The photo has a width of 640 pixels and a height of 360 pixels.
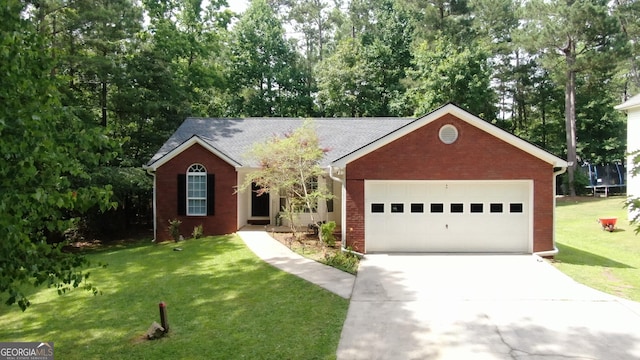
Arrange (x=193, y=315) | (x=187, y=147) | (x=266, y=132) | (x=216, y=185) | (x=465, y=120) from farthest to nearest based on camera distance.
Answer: (x=266, y=132) < (x=216, y=185) < (x=187, y=147) < (x=465, y=120) < (x=193, y=315)

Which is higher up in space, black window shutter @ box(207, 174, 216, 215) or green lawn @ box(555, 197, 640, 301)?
black window shutter @ box(207, 174, 216, 215)

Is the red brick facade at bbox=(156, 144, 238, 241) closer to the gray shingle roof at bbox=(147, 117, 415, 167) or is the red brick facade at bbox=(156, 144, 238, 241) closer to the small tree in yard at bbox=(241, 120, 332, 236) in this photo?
the gray shingle roof at bbox=(147, 117, 415, 167)

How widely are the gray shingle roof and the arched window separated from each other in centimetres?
124

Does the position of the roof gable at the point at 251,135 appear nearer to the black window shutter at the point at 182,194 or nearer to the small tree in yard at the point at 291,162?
the black window shutter at the point at 182,194

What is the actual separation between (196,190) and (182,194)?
575mm

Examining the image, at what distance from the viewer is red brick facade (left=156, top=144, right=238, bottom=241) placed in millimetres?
17141

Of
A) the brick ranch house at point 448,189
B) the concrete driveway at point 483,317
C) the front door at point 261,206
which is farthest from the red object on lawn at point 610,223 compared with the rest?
the front door at point 261,206

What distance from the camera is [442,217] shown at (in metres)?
13.7

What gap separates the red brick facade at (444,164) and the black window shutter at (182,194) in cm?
741

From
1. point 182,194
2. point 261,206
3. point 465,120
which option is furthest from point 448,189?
point 182,194

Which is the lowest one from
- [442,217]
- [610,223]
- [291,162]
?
[610,223]

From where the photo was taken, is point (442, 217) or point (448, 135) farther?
point (442, 217)

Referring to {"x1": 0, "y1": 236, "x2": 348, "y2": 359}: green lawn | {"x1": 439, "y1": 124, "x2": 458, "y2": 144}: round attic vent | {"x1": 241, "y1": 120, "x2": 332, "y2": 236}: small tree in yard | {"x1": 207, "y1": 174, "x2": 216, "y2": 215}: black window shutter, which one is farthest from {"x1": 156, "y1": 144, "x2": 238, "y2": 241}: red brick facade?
{"x1": 439, "y1": 124, "x2": 458, "y2": 144}: round attic vent

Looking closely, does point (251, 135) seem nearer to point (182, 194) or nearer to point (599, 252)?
point (182, 194)
